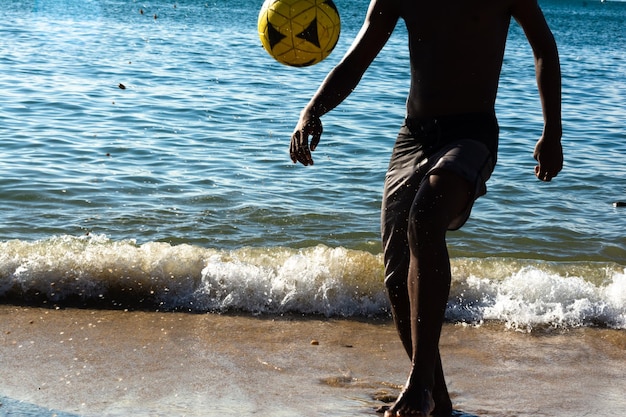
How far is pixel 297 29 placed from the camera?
5.02 metres

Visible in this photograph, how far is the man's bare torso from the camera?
13.6 ft

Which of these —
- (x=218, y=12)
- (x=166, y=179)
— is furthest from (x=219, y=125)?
(x=218, y=12)

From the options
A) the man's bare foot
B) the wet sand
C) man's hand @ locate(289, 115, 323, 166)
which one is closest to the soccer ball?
man's hand @ locate(289, 115, 323, 166)

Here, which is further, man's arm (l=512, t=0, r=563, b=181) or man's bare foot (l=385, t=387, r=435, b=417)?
man's arm (l=512, t=0, r=563, b=181)

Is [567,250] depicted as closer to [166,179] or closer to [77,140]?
[166,179]

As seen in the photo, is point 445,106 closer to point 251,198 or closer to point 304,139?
point 304,139

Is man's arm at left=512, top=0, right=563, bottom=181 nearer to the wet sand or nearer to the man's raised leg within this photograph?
the man's raised leg

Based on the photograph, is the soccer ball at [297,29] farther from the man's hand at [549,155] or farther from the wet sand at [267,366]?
the wet sand at [267,366]

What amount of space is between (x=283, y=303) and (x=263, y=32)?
7.22 feet

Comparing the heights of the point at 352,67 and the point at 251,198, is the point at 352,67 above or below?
above

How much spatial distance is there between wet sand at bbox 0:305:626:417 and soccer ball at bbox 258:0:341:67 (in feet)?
5.56

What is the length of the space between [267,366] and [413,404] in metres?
1.78

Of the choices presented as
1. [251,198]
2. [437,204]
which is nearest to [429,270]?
[437,204]

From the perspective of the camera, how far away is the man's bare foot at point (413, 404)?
11.9 ft
